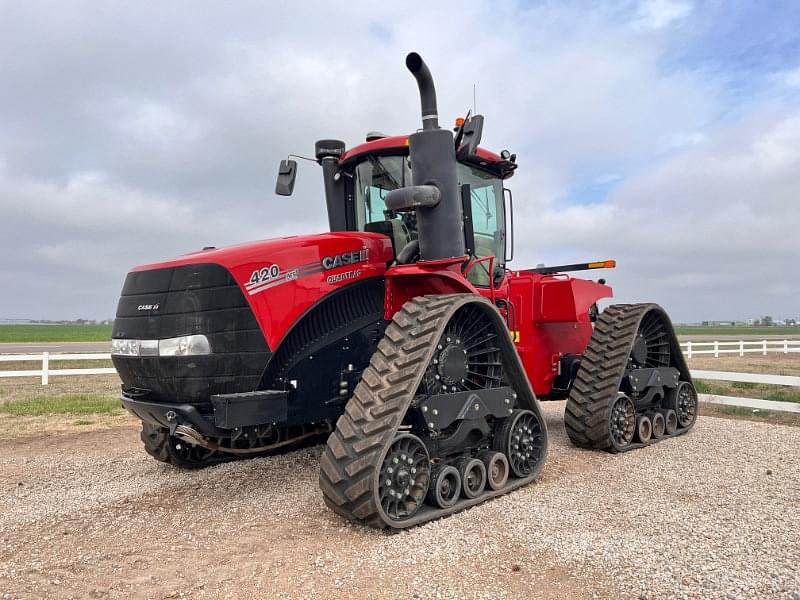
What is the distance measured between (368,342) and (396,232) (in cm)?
117

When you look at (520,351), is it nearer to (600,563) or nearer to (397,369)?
(397,369)

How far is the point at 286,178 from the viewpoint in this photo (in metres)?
6.46

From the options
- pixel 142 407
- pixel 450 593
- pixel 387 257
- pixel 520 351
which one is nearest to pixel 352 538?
pixel 450 593

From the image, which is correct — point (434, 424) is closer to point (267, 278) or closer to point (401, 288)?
point (401, 288)

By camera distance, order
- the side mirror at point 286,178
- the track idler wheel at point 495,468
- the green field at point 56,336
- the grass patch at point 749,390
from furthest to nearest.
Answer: the green field at point 56,336 → the grass patch at point 749,390 → the side mirror at point 286,178 → the track idler wheel at point 495,468

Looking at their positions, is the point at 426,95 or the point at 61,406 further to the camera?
the point at 61,406

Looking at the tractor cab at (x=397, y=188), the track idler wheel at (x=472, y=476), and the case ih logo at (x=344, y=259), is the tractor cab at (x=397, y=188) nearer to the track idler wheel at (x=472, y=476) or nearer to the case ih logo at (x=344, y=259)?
the case ih logo at (x=344, y=259)

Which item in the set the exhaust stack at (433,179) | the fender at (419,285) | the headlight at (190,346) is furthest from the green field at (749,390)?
the headlight at (190,346)

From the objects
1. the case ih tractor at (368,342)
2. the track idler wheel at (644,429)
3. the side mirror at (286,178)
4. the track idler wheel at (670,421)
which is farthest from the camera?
the track idler wheel at (670,421)

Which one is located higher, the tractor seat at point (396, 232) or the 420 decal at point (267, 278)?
the tractor seat at point (396, 232)

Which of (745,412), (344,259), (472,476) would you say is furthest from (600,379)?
(745,412)

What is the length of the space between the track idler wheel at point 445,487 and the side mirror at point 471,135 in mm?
2596

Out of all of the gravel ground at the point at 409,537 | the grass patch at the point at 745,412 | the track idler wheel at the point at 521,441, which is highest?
the track idler wheel at the point at 521,441

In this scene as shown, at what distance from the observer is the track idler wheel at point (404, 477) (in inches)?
168
